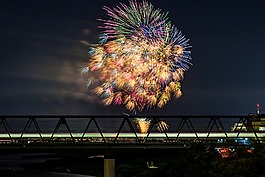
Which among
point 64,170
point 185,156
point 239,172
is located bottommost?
point 239,172

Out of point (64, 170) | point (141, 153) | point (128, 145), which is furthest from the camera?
point (141, 153)

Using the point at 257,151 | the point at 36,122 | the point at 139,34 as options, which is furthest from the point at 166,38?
the point at 257,151

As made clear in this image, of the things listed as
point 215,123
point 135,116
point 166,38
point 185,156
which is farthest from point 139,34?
point 185,156

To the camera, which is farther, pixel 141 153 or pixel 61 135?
pixel 141 153

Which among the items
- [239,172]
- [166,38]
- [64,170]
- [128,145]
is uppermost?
[64,170]

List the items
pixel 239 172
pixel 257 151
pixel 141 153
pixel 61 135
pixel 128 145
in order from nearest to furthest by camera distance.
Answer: pixel 239 172
pixel 257 151
pixel 128 145
pixel 61 135
pixel 141 153

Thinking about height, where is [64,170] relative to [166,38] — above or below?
above

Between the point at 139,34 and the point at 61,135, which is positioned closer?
the point at 139,34

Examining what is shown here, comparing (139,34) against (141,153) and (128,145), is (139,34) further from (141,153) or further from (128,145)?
(141,153)

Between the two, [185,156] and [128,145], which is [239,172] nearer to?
[185,156]
